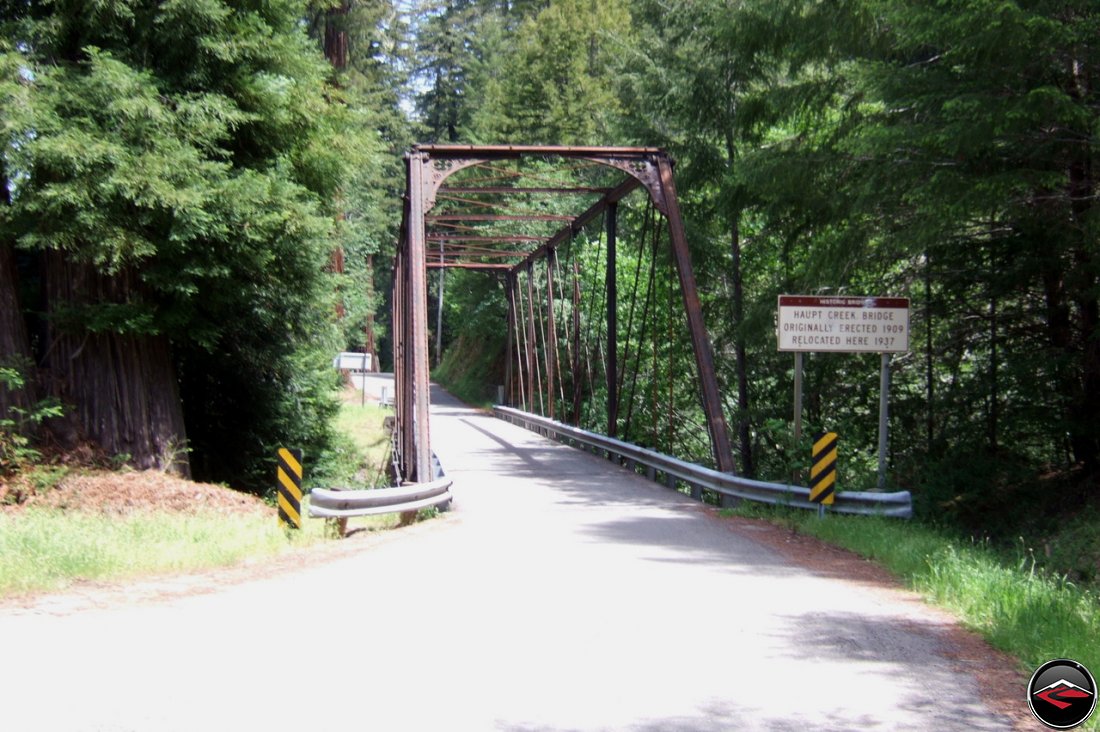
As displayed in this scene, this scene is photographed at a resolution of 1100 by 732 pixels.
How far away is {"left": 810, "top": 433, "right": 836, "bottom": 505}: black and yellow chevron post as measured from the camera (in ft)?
35.9

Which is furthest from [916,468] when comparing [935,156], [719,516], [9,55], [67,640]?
[9,55]

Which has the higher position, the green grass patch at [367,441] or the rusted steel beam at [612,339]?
the rusted steel beam at [612,339]

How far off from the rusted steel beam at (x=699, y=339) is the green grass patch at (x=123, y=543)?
225 inches

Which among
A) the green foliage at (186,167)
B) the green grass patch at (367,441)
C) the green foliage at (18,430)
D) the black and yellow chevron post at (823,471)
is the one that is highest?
the green foliage at (186,167)

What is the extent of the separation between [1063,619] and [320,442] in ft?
47.0

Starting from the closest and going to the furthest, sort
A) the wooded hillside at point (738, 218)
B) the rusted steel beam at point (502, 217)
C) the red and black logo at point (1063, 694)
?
the red and black logo at point (1063, 694), the wooded hillside at point (738, 218), the rusted steel beam at point (502, 217)

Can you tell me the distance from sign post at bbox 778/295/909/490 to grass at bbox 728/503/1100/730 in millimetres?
2008

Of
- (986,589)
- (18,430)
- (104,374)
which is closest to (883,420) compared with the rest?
(986,589)

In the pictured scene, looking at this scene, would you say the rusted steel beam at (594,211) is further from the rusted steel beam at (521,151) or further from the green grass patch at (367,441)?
the green grass patch at (367,441)

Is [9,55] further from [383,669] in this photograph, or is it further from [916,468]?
[916,468]

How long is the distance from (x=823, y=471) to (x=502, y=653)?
20.8 feet

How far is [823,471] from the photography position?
1102 centimetres

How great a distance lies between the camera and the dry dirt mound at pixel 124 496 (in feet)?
37.9

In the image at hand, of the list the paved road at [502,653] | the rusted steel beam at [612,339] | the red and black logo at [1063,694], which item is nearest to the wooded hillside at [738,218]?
the rusted steel beam at [612,339]
